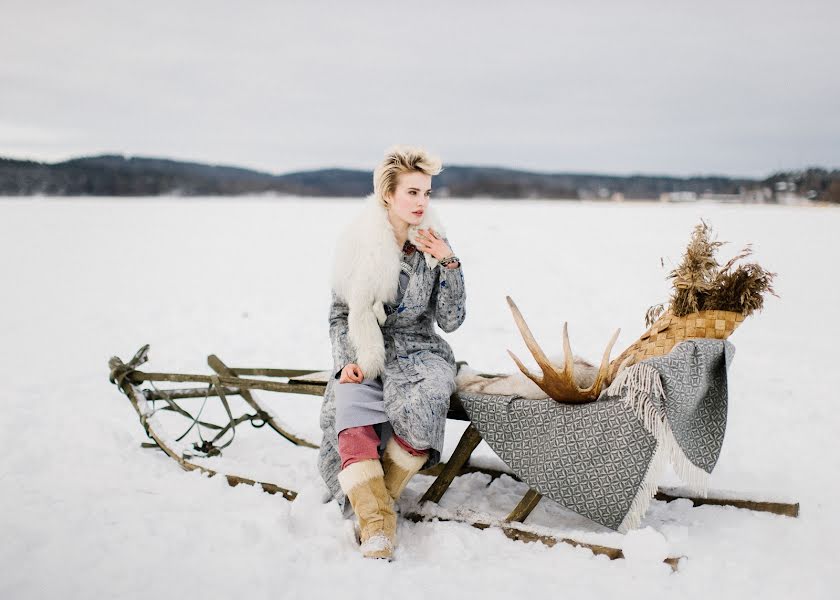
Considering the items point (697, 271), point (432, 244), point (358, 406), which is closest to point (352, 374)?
point (358, 406)

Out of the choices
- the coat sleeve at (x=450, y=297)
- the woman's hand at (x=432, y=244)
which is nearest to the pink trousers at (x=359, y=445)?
the coat sleeve at (x=450, y=297)

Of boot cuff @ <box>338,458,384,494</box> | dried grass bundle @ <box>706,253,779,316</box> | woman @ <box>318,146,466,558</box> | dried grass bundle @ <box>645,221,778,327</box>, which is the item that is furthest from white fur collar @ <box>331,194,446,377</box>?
dried grass bundle @ <box>706,253,779,316</box>

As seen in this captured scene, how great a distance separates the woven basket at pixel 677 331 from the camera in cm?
292

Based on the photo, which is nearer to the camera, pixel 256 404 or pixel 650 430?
pixel 650 430

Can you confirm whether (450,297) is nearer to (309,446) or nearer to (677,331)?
(677,331)

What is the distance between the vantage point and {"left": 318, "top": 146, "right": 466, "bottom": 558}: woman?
3.06 metres

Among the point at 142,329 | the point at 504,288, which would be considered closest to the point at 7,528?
the point at 142,329

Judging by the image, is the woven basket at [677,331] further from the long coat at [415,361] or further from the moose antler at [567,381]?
the long coat at [415,361]

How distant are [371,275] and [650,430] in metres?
1.48

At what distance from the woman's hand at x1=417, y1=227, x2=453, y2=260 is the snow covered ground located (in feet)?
4.40

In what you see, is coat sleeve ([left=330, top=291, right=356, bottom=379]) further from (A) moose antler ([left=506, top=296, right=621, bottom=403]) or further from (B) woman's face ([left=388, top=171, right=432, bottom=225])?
(A) moose antler ([left=506, top=296, right=621, bottom=403])

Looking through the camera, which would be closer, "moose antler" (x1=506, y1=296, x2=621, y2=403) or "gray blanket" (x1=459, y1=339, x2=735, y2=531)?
"gray blanket" (x1=459, y1=339, x2=735, y2=531)

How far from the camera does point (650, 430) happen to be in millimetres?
2744

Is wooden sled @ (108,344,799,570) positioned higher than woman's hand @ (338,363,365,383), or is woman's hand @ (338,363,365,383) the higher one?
woman's hand @ (338,363,365,383)
